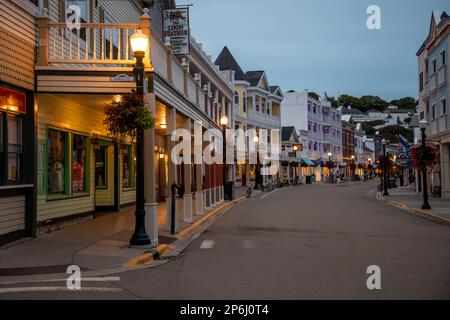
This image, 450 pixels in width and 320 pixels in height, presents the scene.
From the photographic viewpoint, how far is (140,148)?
11.9m

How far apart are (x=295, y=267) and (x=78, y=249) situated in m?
4.66

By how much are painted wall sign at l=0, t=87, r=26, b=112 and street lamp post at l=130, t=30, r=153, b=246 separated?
106 inches

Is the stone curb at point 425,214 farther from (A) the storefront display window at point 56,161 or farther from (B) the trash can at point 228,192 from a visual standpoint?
(A) the storefront display window at point 56,161

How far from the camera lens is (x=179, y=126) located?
22.8 m

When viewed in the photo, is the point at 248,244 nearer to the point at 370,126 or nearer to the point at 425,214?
the point at 425,214

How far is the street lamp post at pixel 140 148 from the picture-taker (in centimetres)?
1184

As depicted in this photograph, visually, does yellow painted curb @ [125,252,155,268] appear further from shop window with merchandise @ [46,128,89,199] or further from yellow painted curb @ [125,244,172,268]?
shop window with merchandise @ [46,128,89,199]

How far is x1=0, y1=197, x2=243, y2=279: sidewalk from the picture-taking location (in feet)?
32.2

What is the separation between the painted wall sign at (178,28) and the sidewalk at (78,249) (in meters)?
8.20

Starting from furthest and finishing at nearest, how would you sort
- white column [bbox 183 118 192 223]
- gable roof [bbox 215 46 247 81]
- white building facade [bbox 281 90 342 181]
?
white building facade [bbox 281 90 342 181], gable roof [bbox 215 46 247 81], white column [bbox 183 118 192 223]

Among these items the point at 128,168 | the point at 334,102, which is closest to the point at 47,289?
the point at 128,168

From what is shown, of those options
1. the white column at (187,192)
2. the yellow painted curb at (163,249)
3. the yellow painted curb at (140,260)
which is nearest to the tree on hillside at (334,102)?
the white column at (187,192)

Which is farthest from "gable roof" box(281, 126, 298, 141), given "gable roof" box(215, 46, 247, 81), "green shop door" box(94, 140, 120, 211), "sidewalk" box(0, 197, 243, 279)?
"sidewalk" box(0, 197, 243, 279)
